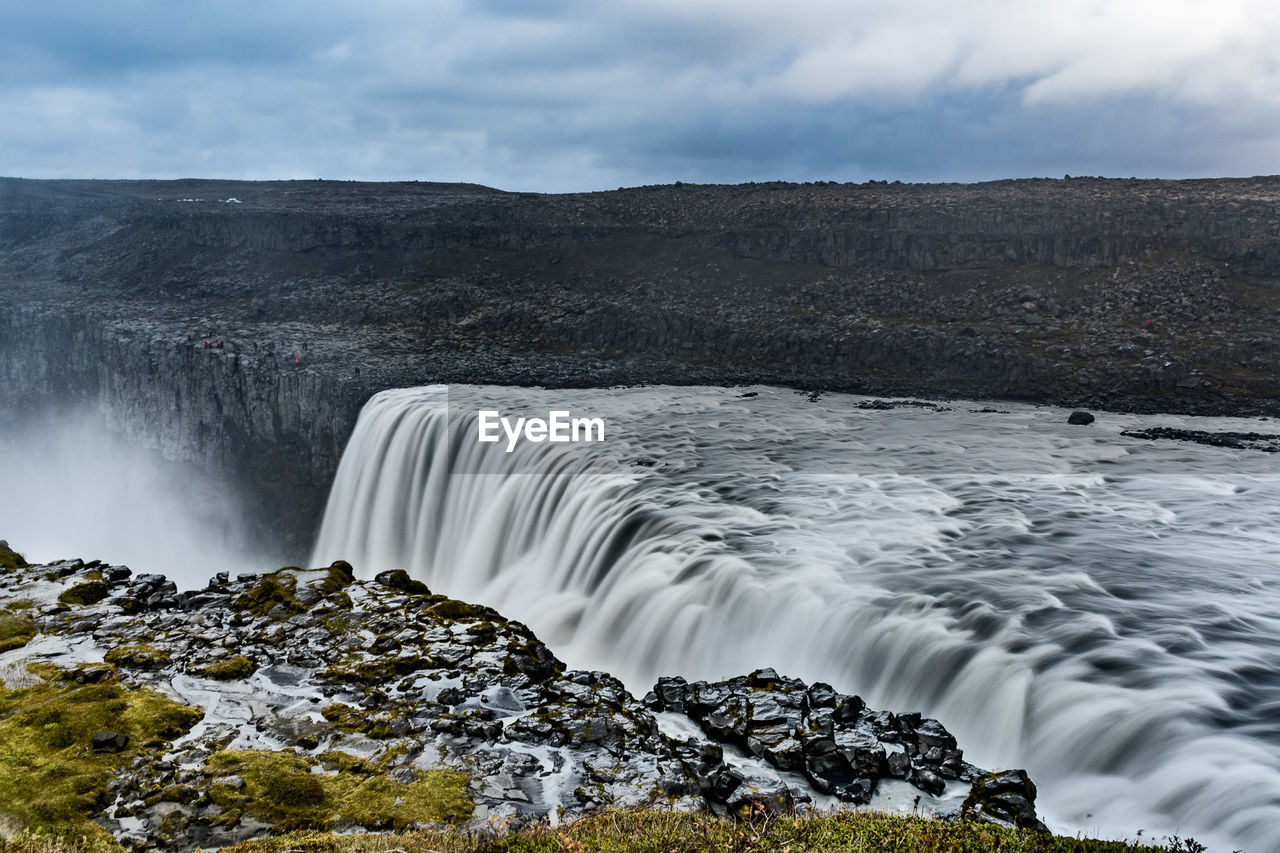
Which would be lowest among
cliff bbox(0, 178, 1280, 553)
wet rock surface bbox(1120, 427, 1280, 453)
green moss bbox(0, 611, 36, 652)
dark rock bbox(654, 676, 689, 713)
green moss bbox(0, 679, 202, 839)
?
dark rock bbox(654, 676, 689, 713)

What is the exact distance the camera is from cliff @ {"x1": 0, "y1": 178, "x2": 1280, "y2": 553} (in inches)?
1866

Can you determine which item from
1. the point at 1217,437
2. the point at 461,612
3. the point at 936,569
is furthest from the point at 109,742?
the point at 1217,437

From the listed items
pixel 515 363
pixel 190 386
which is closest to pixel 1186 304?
pixel 515 363

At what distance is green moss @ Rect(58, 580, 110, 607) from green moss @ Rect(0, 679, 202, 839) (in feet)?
14.5

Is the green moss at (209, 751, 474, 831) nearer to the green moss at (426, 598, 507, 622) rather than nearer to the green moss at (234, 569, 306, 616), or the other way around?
the green moss at (426, 598, 507, 622)

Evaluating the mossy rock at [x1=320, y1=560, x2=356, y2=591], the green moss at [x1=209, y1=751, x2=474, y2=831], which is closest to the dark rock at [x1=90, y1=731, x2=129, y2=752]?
the green moss at [x1=209, y1=751, x2=474, y2=831]

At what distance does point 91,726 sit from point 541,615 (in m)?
9.95

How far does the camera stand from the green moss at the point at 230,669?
14062 mm

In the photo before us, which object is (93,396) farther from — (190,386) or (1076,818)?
(1076,818)

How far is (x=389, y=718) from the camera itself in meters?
12.5

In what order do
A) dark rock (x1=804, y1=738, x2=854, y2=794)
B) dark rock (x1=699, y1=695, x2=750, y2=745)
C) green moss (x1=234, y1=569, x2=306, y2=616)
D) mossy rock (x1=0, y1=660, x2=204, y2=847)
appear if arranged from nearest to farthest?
mossy rock (x1=0, y1=660, x2=204, y2=847), dark rock (x1=804, y1=738, x2=854, y2=794), dark rock (x1=699, y1=695, x2=750, y2=745), green moss (x1=234, y1=569, x2=306, y2=616)

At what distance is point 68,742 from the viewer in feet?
38.6

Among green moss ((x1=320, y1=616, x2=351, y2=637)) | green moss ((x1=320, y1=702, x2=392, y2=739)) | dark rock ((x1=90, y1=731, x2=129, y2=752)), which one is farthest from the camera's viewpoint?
green moss ((x1=320, y1=616, x2=351, y2=637))

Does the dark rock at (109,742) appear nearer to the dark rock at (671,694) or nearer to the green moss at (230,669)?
the green moss at (230,669)
